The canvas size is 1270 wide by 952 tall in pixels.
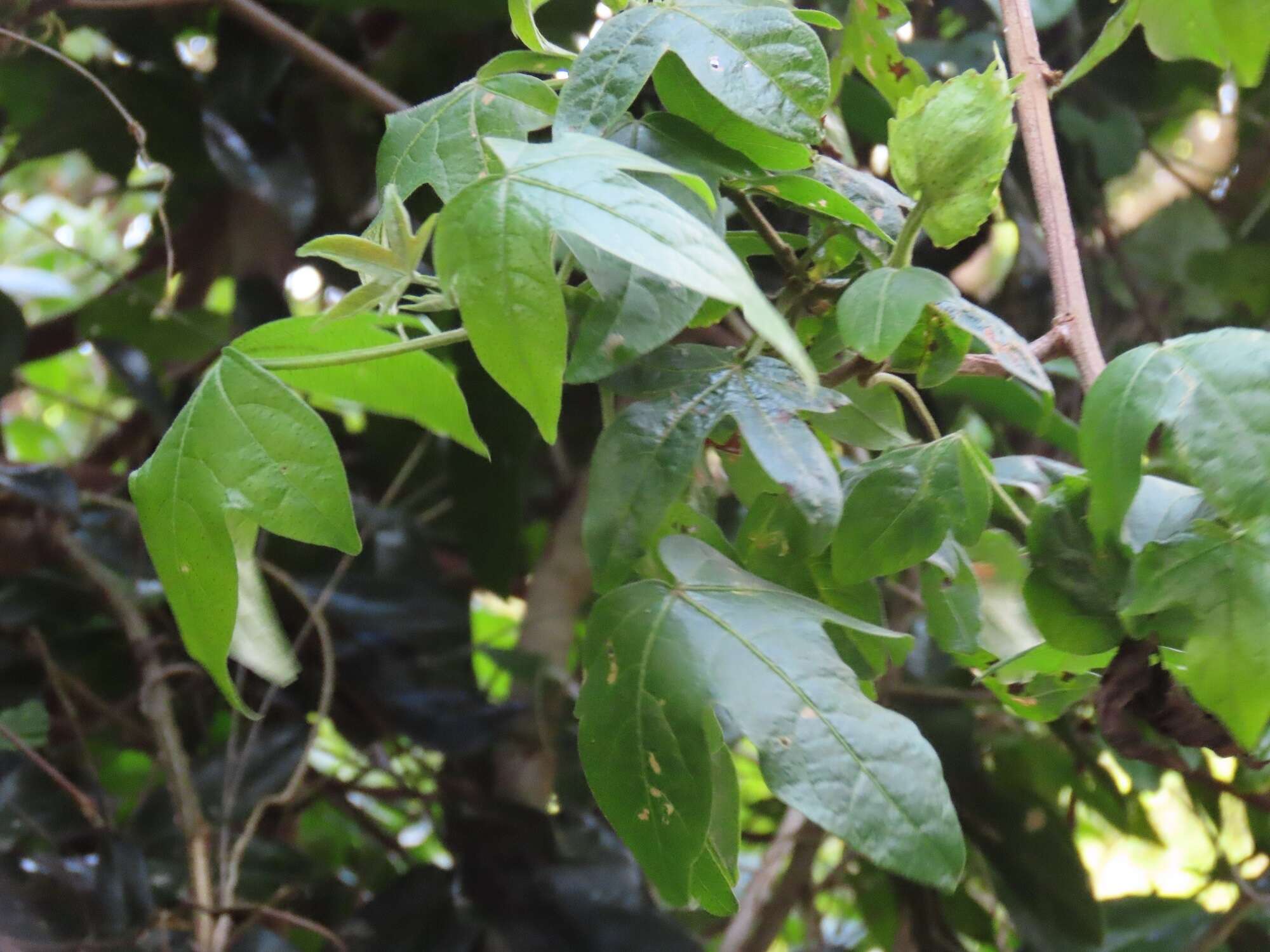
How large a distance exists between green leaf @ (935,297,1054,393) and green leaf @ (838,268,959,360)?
A: 1 centimetres

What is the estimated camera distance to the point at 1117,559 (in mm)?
292

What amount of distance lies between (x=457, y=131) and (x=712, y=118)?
0.09 m

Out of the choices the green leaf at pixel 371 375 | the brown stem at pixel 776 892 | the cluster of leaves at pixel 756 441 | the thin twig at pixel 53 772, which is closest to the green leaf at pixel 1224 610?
the cluster of leaves at pixel 756 441

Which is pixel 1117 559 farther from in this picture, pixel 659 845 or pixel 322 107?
pixel 322 107

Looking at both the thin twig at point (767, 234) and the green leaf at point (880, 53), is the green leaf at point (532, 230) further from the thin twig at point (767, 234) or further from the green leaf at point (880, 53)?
the green leaf at point (880, 53)

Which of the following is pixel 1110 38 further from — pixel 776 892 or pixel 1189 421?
pixel 776 892

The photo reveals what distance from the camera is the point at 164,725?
66 cm

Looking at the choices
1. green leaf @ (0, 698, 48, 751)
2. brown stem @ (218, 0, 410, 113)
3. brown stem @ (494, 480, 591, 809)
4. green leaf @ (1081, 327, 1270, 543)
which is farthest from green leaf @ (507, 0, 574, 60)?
green leaf @ (0, 698, 48, 751)

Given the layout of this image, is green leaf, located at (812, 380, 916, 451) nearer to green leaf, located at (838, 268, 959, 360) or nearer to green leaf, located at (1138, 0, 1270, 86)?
green leaf, located at (838, 268, 959, 360)

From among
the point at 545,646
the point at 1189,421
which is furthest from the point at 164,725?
the point at 1189,421

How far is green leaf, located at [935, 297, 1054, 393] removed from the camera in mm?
289

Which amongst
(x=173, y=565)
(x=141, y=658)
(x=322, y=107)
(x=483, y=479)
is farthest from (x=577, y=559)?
(x=173, y=565)

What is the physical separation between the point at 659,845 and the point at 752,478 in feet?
0.47

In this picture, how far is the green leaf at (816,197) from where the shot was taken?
315 mm
